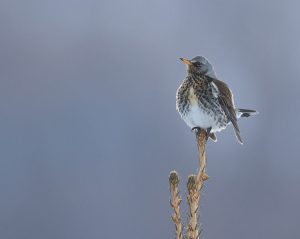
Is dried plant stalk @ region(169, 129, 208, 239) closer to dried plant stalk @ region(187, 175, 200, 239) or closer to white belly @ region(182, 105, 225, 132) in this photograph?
dried plant stalk @ region(187, 175, 200, 239)

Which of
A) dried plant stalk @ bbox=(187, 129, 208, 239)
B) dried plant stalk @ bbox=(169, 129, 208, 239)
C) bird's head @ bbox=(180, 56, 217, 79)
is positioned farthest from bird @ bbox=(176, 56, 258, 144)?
dried plant stalk @ bbox=(169, 129, 208, 239)

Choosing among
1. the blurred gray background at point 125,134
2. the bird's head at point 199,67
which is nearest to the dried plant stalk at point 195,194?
the bird's head at point 199,67

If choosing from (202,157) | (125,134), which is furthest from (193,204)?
(125,134)

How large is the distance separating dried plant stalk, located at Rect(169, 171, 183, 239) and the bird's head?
8.79 ft

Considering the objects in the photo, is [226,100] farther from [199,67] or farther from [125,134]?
[125,134]

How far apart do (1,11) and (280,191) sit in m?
62.6

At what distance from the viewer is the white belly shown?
7375mm

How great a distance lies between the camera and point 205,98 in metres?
7.63

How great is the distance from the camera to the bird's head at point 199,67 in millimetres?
7531

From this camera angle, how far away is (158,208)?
63312mm

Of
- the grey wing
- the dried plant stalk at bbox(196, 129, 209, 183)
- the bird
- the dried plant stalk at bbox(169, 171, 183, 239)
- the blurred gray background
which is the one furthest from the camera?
the blurred gray background

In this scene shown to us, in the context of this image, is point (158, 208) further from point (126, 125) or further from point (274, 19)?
point (274, 19)

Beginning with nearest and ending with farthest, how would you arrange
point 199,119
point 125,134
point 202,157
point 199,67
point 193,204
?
point 193,204 < point 202,157 < point 199,119 < point 199,67 < point 125,134

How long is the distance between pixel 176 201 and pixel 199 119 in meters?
2.52
